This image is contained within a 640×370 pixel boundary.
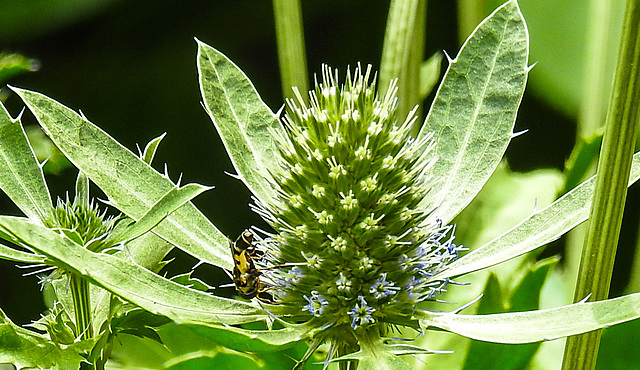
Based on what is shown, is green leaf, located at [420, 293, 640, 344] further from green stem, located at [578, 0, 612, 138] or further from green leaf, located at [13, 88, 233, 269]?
green stem, located at [578, 0, 612, 138]

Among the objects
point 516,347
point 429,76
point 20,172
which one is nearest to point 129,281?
point 20,172

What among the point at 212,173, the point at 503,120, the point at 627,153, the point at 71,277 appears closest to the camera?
the point at 627,153

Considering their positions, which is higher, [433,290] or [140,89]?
[140,89]

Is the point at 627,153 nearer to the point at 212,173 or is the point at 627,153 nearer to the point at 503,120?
the point at 503,120

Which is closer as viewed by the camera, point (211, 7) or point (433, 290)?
point (433, 290)

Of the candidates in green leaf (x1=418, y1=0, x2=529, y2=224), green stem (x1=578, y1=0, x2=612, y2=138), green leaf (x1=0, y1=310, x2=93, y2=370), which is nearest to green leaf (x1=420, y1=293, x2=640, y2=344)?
green leaf (x1=418, y1=0, x2=529, y2=224)

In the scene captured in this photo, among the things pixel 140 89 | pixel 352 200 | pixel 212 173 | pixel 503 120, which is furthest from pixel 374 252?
pixel 140 89

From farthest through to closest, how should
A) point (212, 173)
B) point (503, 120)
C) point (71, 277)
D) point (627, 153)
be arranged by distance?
1. point (212, 173)
2. point (503, 120)
3. point (71, 277)
4. point (627, 153)
